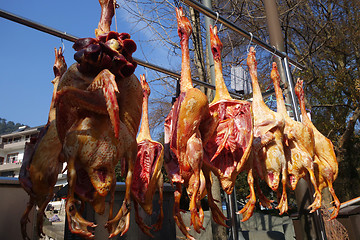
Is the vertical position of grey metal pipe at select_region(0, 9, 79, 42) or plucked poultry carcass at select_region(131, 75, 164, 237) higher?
grey metal pipe at select_region(0, 9, 79, 42)

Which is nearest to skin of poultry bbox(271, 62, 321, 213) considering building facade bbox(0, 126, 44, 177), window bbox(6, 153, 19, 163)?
building facade bbox(0, 126, 44, 177)

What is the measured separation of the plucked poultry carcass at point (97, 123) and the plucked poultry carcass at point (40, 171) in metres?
0.30

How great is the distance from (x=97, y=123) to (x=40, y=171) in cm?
66

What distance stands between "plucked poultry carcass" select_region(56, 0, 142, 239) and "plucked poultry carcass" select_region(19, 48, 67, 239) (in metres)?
0.30

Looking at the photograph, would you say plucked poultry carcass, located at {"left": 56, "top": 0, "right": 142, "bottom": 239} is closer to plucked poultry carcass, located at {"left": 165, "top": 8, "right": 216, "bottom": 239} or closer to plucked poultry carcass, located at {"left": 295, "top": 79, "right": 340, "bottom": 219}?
plucked poultry carcass, located at {"left": 165, "top": 8, "right": 216, "bottom": 239}

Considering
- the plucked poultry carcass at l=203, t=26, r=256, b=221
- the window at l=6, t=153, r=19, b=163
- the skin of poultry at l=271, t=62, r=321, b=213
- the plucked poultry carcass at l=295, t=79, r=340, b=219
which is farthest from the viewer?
the window at l=6, t=153, r=19, b=163

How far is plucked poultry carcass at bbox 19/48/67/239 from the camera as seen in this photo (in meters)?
2.01

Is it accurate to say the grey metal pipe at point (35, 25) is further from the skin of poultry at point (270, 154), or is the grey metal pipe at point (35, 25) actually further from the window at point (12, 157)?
the window at point (12, 157)

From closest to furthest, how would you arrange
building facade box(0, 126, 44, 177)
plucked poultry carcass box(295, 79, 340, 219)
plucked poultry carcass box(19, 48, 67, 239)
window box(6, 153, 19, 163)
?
plucked poultry carcass box(19, 48, 67, 239), plucked poultry carcass box(295, 79, 340, 219), building facade box(0, 126, 44, 177), window box(6, 153, 19, 163)

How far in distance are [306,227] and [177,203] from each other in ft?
8.22

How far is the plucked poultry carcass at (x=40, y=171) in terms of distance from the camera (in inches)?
79.3

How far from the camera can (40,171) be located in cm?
202

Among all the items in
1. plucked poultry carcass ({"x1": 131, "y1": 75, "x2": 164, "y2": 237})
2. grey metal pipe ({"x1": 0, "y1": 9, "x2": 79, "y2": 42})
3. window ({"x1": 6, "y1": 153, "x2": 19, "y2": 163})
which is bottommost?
plucked poultry carcass ({"x1": 131, "y1": 75, "x2": 164, "y2": 237})

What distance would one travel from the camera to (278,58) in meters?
4.83
